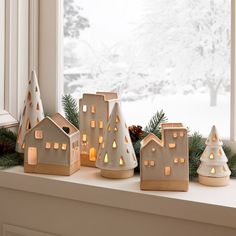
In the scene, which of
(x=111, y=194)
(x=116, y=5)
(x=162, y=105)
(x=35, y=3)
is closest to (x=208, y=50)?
(x=162, y=105)

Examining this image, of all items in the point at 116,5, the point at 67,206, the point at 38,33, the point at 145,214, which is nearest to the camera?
the point at 145,214

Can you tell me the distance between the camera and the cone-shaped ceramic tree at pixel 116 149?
119cm

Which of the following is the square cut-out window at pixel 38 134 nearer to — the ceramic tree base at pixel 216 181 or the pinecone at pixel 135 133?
the pinecone at pixel 135 133

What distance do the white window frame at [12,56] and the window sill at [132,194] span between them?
10.2 inches

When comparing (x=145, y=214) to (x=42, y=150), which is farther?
(x=42, y=150)

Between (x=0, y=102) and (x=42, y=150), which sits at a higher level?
(x=0, y=102)

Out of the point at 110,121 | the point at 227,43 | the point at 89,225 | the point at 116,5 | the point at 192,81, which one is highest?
the point at 116,5

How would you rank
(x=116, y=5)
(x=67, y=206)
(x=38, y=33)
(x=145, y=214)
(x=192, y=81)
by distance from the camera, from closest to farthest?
(x=145, y=214) < (x=67, y=206) < (x=192, y=81) < (x=116, y=5) < (x=38, y=33)

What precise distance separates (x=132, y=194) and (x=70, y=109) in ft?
1.43

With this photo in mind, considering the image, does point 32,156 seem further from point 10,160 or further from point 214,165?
point 214,165

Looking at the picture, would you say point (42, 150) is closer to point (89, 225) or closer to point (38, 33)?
point (89, 225)

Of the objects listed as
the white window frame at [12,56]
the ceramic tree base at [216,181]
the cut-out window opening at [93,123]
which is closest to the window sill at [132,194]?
the ceramic tree base at [216,181]

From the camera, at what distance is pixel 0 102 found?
148 cm

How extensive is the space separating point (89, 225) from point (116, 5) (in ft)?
2.25
